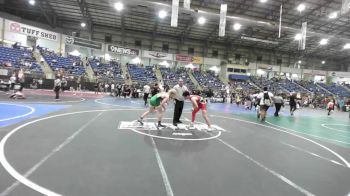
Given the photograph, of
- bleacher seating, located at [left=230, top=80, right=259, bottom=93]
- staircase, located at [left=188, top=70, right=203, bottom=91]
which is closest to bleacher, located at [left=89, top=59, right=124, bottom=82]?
staircase, located at [left=188, top=70, right=203, bottom=91]

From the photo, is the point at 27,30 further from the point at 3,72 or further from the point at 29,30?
the point at 3,72

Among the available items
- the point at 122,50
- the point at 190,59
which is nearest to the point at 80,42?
the point at 122,50

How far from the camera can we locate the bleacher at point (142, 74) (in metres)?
38.1

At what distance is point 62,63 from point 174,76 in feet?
53.0

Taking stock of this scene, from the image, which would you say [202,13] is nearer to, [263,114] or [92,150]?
[263,114]

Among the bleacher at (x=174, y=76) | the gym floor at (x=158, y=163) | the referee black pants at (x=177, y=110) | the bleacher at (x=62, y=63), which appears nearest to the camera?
the gym floor at (x=158, y=163)

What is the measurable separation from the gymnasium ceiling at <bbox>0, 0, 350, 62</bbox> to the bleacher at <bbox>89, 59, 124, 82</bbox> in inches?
226

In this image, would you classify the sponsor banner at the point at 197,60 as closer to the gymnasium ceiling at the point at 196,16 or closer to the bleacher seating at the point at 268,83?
the gymnasium ceiling at the point at 196,16

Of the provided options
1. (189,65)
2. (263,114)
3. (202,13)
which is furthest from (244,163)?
(189,65)

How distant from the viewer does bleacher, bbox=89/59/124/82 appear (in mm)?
35531

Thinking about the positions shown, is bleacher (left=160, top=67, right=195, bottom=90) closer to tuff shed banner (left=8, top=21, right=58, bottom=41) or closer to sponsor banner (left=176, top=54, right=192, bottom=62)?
sponsor banner (left=176, top=54, right=192, bottom=62)

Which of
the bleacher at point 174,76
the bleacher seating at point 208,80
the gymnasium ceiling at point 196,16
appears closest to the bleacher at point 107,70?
→ the gymnasium ceiling at point 196,16

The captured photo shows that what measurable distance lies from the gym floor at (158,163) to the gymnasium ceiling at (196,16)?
20.9m

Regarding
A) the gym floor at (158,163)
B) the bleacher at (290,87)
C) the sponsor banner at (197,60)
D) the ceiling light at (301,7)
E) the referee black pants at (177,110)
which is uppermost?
the ceiling light at (301,7)
